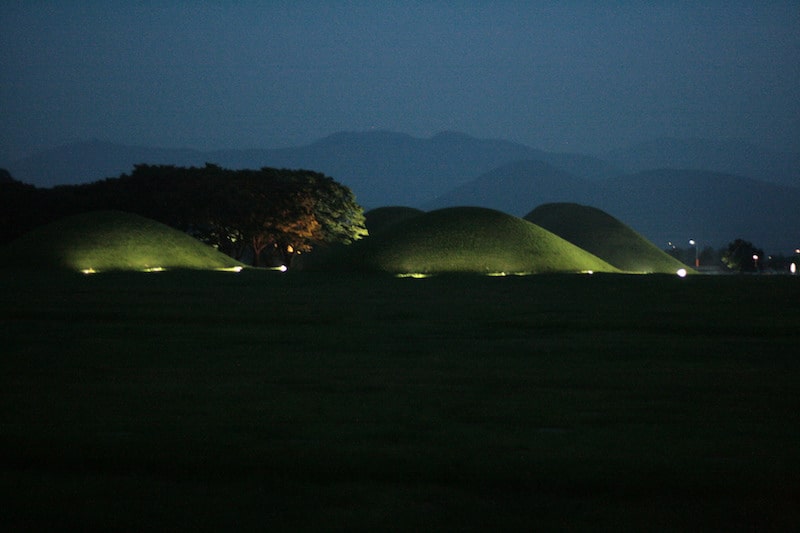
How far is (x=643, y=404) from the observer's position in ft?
28.0

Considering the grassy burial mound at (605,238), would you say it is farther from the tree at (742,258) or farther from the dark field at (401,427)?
the dark field at (401,427)

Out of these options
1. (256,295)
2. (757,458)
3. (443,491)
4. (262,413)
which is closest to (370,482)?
(443,491)

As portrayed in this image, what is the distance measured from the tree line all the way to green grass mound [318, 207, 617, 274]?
16.6 meters

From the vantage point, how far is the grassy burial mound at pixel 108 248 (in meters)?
51.7

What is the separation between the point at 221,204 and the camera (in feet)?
228

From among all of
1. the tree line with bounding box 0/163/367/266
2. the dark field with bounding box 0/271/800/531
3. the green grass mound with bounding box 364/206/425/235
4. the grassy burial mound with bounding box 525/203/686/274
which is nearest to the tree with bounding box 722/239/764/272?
the grassy burial mound with bounding box 525/203/686/274

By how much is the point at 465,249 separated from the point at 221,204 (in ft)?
87.8

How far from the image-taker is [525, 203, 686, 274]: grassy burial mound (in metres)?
77.6

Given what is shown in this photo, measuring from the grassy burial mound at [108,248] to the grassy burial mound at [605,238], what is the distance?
3905 centimetres

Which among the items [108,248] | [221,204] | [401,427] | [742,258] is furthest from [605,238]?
[401,427]

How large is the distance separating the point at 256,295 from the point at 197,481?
19.2 m

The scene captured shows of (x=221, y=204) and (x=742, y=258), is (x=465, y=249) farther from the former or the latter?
(x=742, y=258)

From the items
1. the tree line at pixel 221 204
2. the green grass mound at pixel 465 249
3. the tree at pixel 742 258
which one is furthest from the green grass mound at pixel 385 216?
the green grass mound at pixel 465 249

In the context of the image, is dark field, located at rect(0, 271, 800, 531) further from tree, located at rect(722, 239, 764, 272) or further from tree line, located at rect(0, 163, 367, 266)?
tree, located at rect(722, 239, 764, 272)
